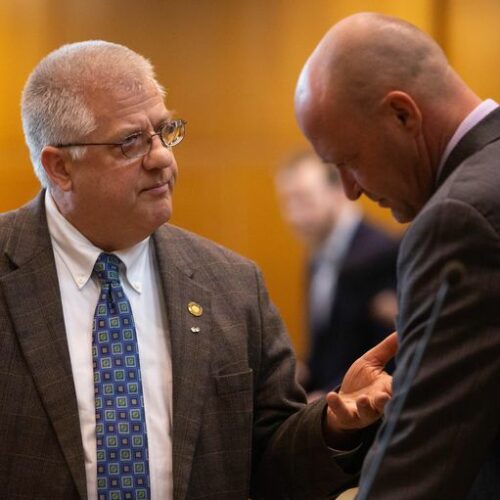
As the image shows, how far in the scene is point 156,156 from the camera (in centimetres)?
257

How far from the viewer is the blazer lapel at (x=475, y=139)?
1.89 metres

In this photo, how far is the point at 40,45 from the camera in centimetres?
573

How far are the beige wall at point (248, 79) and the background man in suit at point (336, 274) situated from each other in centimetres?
119

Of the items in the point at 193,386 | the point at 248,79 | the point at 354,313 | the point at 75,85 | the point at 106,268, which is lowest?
the point at 354,313

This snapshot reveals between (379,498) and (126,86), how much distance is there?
125 cm

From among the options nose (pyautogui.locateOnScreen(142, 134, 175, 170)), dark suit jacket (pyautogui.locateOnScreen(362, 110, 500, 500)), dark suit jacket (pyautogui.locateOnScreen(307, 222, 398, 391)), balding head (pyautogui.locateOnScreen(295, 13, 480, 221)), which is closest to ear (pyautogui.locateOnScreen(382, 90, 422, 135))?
balding head (pyautogui.locateOnScreen(295, 13, 480, 221))

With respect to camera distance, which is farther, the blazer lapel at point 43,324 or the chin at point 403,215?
the blazer lapel at point 43,324

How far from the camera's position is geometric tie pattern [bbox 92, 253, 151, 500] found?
2393mm

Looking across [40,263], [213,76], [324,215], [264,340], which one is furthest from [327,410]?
[213,76]

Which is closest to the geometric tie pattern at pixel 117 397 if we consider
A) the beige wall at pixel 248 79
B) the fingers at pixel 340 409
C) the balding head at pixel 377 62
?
the fingers at pixel 340 409

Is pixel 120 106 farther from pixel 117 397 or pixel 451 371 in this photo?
pixel 451 371

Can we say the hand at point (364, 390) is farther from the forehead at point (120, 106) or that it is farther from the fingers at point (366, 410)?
the forehead at point (120, 106)

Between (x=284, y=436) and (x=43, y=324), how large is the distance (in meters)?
0.60

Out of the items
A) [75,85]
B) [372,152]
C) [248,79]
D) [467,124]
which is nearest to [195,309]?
[75,85]
